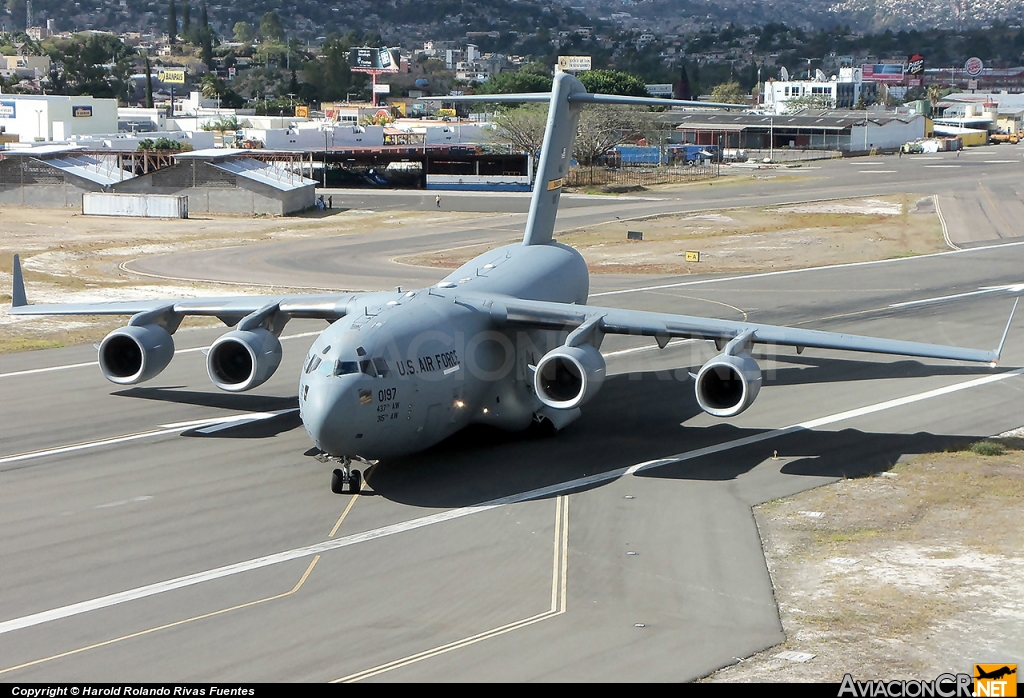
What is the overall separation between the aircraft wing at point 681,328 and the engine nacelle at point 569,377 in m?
1.04

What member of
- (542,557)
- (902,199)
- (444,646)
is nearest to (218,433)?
(542,557)

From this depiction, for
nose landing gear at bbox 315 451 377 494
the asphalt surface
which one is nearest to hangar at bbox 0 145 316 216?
the asphalt surface

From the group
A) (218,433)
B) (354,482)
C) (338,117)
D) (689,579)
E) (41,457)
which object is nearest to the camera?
(689,579)

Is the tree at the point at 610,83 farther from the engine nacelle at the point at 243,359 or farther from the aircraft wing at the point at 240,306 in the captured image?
the engine nacelle at the point at 243,359

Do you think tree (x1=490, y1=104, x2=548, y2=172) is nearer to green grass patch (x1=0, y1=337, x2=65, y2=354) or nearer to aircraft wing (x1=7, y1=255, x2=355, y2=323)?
green grass patch (x1=0, y1=337, x2=65, y2=354)

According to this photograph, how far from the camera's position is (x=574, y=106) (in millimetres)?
35938

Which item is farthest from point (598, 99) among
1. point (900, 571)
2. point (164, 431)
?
point (900, 571)

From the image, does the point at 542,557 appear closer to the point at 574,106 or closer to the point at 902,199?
the point at 574,106

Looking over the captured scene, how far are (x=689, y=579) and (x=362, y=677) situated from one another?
6468 mm

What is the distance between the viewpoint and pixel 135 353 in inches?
1214

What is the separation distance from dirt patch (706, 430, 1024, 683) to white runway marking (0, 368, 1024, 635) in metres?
3.62

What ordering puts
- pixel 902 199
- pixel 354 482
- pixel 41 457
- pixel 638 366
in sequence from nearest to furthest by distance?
pixel 354 482, pixel 41 457, pixel 638 366, pixel 902 199

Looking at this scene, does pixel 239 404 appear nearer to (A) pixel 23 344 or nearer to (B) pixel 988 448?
(A) pixel 23 344

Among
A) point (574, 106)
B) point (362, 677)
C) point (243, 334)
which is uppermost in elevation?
point (574, 106)
